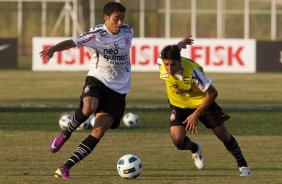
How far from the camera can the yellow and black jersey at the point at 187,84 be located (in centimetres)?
1391

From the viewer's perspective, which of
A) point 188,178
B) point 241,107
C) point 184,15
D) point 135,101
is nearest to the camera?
point 188,178

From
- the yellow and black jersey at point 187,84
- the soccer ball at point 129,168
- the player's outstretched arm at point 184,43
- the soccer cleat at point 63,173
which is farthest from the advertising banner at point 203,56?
the soccer cleat at point 63,173

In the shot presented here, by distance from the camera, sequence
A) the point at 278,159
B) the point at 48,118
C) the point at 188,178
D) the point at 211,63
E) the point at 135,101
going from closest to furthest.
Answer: the point at 188,178 < the point at 278,159 < the point at 48,118 < the point at 135,101 < the point at 211,63

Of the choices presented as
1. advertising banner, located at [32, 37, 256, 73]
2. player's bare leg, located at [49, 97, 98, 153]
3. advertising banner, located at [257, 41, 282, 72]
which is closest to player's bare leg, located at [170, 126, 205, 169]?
player's bare leg, located at [49, 97, 98, 153]

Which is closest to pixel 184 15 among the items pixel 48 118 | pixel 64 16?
pixel 64 16

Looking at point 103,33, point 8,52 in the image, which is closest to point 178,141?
point 103,33

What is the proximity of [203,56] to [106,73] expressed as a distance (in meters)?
29.1

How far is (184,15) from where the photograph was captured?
287 feet

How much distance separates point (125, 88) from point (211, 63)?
29065 mm

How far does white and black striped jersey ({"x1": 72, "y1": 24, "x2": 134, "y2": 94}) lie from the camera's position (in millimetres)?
14188

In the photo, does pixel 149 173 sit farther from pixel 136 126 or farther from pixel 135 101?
pixel 135 101

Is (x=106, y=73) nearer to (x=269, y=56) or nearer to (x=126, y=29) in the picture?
(x=126, y=29)

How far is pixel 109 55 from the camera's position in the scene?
1427 centimetres

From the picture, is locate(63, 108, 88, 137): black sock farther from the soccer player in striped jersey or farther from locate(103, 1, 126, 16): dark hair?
locate(103, 1, 126, 16): dark hair
